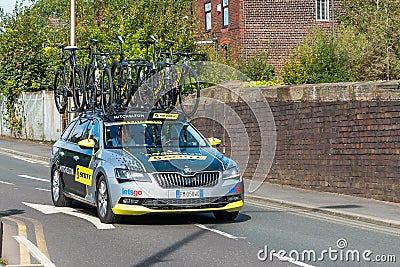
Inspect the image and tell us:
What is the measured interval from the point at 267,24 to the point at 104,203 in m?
28.8

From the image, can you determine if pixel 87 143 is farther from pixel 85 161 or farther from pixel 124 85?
pixel 124 85

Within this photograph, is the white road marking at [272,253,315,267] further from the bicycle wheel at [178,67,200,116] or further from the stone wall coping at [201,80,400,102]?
the stone wall coping at [201,80,400,102]

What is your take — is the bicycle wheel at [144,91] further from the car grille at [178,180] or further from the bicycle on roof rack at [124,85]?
the car grille at [178,180]

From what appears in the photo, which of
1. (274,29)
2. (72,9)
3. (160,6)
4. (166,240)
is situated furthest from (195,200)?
(274,29)

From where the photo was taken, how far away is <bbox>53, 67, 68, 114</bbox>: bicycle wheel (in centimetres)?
1769

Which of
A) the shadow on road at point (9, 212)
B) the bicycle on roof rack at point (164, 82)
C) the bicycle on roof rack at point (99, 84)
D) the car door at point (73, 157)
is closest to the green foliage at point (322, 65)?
the bicycle on roof rack at point (99, 84)

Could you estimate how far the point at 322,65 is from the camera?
30.6 m

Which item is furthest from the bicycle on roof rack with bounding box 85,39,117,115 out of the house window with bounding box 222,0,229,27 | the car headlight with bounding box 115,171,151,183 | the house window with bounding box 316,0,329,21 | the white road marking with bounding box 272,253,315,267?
the house window with bounding box 316,0,329,21

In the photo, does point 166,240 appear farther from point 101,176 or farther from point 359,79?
point 359,79

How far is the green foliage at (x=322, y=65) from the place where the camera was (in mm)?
30016

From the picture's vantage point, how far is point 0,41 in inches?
1660

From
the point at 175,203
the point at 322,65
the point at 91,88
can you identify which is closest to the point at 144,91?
the point at 91,88

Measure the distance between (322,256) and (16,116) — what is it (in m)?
34.2

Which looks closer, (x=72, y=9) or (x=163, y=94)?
(x=163, y=94)
